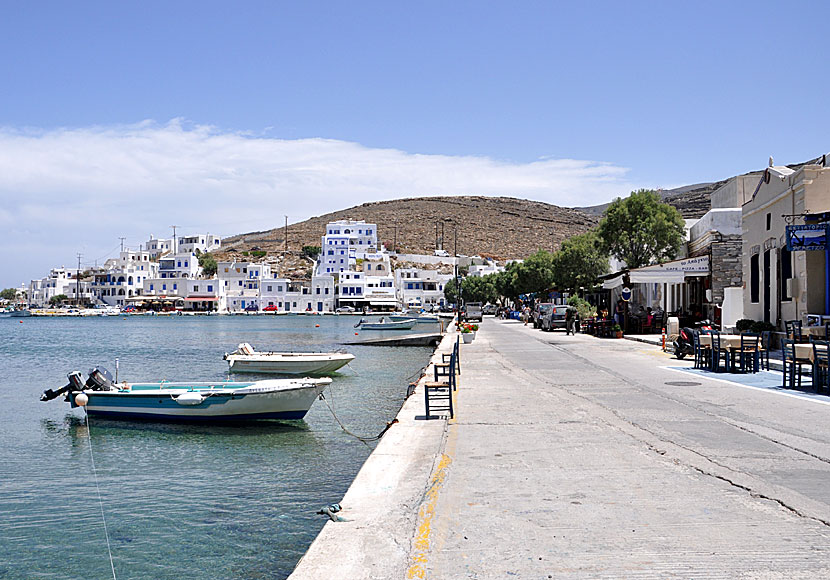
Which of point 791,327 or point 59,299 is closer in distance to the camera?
A: point 791,327

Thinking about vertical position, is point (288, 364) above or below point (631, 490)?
below

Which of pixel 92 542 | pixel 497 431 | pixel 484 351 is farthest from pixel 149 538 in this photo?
pixel 484 351

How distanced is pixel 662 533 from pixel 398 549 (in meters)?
2.13

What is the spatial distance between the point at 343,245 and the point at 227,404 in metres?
144

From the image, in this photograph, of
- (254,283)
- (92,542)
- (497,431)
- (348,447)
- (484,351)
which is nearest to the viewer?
(92,542)

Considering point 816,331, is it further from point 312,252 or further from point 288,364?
point 312,252

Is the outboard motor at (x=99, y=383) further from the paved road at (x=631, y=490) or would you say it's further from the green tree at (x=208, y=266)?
the green tree at (x=208, y=266)

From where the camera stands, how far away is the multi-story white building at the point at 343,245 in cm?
15773

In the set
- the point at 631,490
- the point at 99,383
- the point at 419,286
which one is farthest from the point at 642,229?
the point at 419,286

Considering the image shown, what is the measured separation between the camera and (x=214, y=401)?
1753 centimetres

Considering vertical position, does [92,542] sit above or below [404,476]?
below

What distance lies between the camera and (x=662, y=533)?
6.07 meters

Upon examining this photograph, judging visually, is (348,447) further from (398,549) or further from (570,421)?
(398,549)

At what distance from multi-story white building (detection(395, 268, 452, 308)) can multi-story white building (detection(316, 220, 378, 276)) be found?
598 inches
